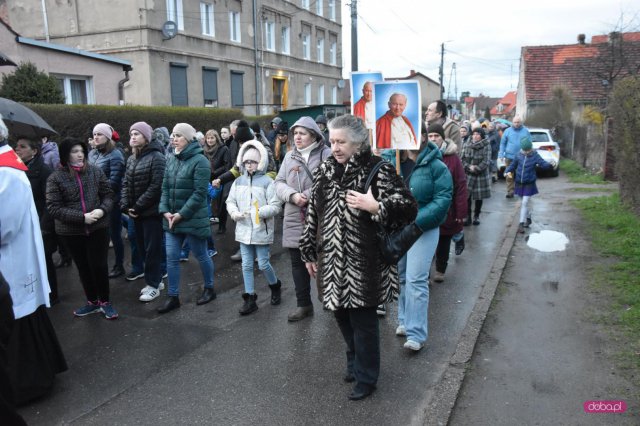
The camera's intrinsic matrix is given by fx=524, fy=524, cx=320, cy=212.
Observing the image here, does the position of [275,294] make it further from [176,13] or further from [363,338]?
[176,13]

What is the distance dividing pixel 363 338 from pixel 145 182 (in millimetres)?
3560

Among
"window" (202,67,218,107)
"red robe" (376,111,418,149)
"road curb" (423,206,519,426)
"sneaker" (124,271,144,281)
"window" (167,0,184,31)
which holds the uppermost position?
"window" (167,0,184,31)

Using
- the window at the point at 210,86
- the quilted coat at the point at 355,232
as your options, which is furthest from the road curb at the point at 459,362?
the window at the point at 210,86

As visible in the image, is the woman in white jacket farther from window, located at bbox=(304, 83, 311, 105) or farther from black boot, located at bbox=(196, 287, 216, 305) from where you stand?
window, located at bbox=(304, 83, 311, 105)

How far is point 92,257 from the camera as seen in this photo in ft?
18.0

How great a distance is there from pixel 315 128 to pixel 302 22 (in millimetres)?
32437

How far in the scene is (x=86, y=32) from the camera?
2378 cm

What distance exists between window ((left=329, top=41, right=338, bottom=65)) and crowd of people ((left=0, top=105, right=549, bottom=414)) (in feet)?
113

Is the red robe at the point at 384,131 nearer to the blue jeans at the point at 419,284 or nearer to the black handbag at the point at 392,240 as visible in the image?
the blue jeans at the point at 419,284

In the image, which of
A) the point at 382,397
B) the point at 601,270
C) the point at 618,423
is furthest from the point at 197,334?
the point at 601,270

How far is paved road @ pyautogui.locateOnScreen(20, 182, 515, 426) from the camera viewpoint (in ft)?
12.3

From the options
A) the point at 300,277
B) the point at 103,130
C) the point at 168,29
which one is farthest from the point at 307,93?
the point at 300,277

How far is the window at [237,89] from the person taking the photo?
1129 inches

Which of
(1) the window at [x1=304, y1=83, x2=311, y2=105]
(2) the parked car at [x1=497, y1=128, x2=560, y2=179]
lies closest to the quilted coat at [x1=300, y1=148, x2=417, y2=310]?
(2) the parked car at [x1=497, y1=128, x2=560, y2=179]
